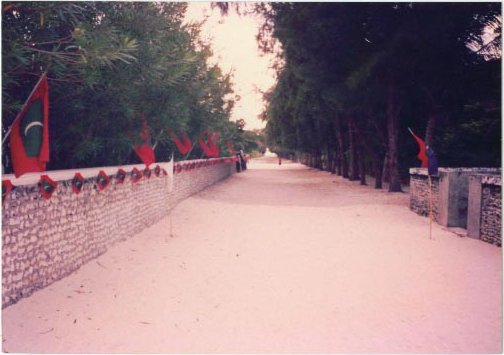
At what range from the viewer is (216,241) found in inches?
368

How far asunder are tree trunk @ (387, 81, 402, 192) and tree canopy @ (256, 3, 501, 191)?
0.14 feet

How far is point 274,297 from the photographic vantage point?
5.60 metres

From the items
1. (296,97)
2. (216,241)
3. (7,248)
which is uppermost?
(296,97)

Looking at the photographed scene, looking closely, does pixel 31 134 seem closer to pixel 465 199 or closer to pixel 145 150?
pixel 145 150

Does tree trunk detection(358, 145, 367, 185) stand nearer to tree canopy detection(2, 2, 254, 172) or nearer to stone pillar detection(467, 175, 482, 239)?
tree canopy detection(2, 2, 254, 172)

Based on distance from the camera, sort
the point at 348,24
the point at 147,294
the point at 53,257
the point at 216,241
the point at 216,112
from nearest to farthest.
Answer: the point at 147,294, the point at 53,257, the point at 216,241, the point at 348,24, the point at 216,112

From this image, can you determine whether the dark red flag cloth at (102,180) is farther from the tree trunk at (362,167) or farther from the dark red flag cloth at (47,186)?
the tree trunk at (362,167)

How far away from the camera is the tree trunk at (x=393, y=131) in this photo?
1798 cm

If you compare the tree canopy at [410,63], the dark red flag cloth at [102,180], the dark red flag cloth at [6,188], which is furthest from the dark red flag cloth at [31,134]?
the tree canopy at [410,63]

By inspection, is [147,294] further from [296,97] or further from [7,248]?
[296,97]

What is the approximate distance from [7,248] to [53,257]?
1143mm

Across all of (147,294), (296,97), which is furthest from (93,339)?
(296,97)

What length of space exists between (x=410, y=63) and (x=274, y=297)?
41.1 ft

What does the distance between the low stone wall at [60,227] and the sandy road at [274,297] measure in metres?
0.25
